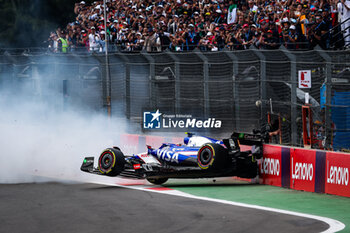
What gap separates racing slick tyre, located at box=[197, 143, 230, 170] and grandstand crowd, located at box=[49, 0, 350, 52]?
436 cm

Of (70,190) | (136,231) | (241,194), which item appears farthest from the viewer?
(70,190)

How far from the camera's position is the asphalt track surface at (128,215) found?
8.36 meters

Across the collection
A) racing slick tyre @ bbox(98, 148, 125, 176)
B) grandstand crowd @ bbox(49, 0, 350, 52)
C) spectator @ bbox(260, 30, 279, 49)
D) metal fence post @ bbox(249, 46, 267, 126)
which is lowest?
racing slick tyre @ bbox(98, 148, 125, 176)

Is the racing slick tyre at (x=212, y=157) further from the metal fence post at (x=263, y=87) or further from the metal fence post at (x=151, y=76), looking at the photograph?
the metal fence post at (x=151, y=76)

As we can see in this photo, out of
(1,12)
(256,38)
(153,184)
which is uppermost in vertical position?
(1,12)

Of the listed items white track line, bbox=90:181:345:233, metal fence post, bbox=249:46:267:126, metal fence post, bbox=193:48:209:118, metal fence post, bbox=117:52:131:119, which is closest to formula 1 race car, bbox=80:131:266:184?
white track line, bbox=90:181:345:233

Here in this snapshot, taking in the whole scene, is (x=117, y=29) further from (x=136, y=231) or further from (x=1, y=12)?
(x=136, y=231)

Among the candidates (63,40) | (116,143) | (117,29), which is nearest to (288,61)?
(116,143)

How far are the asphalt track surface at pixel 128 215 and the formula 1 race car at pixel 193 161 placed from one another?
84cm

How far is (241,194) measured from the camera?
11867 mm

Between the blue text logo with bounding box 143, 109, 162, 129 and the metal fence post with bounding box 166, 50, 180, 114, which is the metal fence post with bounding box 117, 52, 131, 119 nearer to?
the blue text logo with bounding box 143, 109, 162, 129

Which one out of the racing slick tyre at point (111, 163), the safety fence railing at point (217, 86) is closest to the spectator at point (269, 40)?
the safety fence railing at point (217, 86)

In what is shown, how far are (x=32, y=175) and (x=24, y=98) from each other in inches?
306

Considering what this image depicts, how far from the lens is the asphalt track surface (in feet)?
27.4
